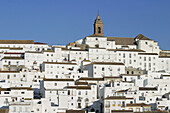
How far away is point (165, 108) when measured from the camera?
197ft

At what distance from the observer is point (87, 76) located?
73.5 metres

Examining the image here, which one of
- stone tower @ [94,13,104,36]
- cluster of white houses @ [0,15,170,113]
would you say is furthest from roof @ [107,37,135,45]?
stone tower @ [94,13,104,36]

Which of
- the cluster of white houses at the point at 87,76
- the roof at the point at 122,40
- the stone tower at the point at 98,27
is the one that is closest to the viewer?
the cluster of white houses at the point at 87,76

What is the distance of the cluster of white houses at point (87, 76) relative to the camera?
188 feet

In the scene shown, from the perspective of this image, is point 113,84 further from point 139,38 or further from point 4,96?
point 139,38

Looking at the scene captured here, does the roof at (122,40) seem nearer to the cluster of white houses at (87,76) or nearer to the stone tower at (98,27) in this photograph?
the cluster of white houses at (87,76)

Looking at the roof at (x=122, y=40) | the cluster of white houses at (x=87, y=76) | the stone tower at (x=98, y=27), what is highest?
the stone tower at (x=98, y=27)

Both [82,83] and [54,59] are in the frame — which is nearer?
[82,83]

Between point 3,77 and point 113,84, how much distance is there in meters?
19.1

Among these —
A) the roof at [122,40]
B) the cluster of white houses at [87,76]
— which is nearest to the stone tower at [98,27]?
the cluster of white houses at [87,76]

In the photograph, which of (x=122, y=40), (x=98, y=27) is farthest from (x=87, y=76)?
(x=98, y=27)

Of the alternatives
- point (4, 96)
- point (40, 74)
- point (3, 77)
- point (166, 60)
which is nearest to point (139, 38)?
point (166, 60)

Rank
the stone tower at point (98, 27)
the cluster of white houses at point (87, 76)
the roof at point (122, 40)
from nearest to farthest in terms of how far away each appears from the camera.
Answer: the cluster of white houses at point (87, 76), the roof at point (122, 40), the stone tower at point (98, 27)

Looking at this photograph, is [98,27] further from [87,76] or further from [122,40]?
[87,76]
